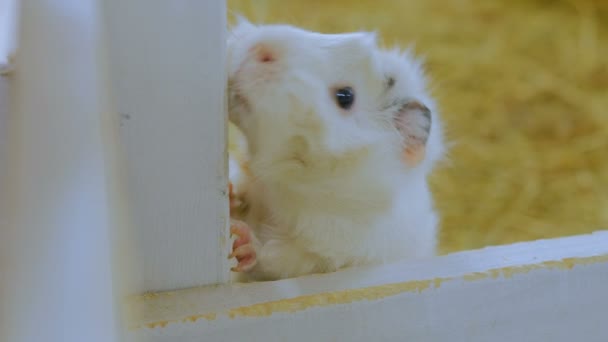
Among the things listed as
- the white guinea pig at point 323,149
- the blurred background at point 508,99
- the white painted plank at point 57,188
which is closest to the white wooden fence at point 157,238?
the white painted plank at point 57,188

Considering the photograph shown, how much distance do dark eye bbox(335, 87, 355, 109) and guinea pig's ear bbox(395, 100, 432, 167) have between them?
0.32ft

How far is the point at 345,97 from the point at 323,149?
0.09 metres

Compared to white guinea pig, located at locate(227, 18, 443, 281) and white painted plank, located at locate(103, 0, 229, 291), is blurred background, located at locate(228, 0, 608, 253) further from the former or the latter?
white painted plank, located at locate(103, 0, 229, 291)

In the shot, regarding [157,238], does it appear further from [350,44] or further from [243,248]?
[350,44]

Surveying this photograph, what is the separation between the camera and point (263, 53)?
3.29ft

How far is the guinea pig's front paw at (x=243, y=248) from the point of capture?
106 centimetres

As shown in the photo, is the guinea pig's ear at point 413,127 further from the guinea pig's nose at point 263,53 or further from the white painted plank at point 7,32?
the white painted plank at point 7,32

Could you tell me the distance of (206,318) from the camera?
0.77m

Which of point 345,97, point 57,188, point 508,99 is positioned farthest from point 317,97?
point 508,99

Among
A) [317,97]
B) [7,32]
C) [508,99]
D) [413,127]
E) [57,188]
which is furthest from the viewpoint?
[508,99]

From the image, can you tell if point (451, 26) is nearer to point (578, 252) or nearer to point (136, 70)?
point (578, 252)

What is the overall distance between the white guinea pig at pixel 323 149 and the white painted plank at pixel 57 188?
360 mm

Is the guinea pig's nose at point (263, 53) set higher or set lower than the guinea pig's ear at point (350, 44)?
lower

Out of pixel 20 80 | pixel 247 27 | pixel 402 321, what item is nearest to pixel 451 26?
pixel 247 27
